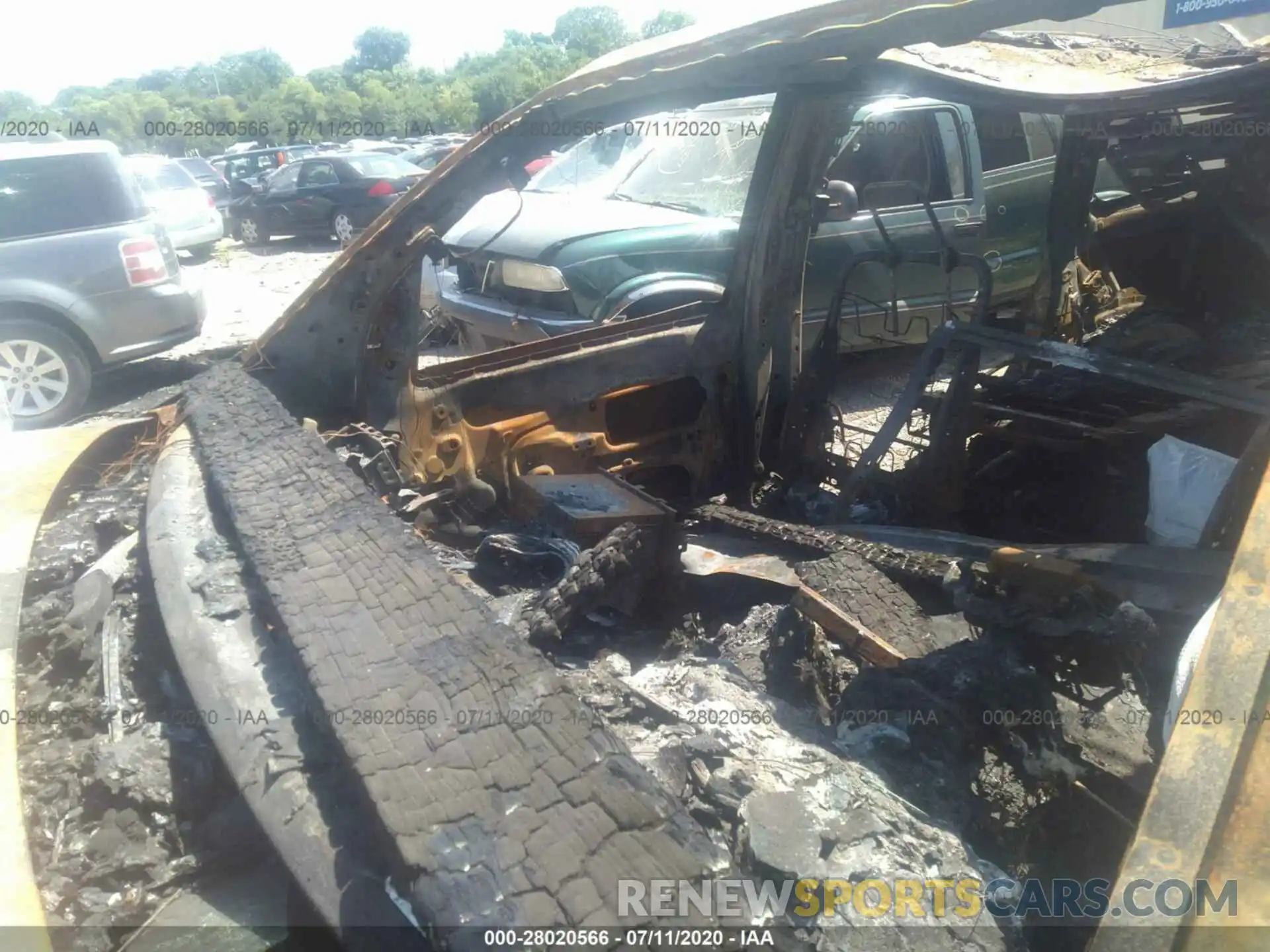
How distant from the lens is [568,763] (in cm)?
122

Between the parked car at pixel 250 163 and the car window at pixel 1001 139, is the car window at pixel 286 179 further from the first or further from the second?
the car window at pixel 1001 139

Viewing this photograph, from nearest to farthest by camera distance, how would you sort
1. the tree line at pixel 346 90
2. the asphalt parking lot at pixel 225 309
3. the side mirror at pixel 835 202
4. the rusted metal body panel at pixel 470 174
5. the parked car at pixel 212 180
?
the rusted metal body panel at pixel 470 174 → the side mirror at pixel 835 202 → the asphalt parking lot at pixel 225 309 → the parked car at pixel 212 180 → the tree line at pixel 346 90

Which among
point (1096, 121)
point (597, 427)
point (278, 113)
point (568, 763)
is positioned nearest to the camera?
point (568, 763)

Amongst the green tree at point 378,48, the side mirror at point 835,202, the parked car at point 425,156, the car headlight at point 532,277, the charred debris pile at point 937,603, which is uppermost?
the green tree at point 378,48

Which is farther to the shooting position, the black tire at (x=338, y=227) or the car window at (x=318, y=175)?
the car window at (x=318, y=175)

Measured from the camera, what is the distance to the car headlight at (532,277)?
550cm

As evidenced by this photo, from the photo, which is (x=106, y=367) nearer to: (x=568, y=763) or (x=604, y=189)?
(x=604, y=189)

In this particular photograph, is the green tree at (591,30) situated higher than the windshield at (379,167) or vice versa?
the green tree at (591,30)

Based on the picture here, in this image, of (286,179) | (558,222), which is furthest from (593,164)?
(286,179)

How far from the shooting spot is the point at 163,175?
40.4ft

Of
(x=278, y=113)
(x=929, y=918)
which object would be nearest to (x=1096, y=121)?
(x=929, y=918)

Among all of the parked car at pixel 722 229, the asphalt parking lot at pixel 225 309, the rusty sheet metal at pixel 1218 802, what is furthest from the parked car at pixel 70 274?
the rusty sheet metal at pixel 1218 802

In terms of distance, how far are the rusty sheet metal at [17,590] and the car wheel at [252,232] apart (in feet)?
49.4

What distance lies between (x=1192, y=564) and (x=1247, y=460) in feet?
1.37
